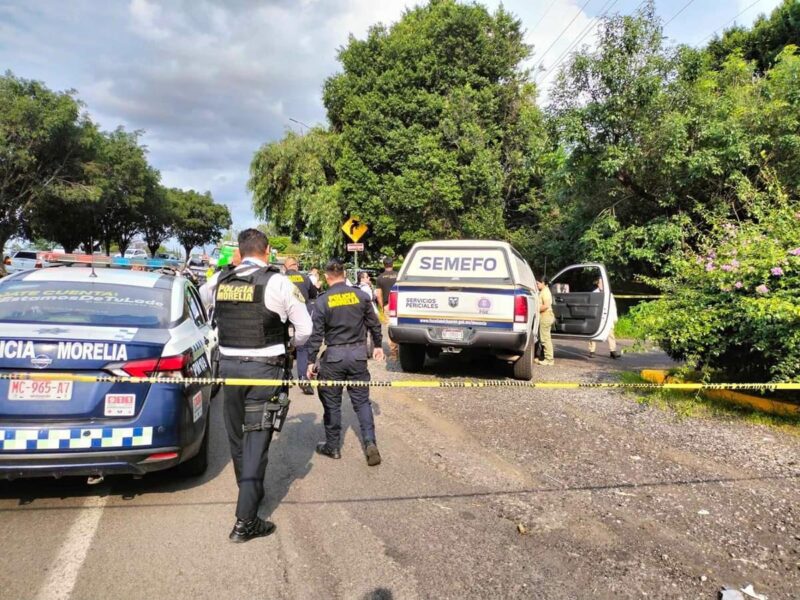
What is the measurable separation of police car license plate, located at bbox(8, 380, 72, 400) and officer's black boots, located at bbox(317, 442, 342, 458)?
2.15 metres

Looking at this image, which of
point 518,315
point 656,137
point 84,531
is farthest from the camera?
point 656,137

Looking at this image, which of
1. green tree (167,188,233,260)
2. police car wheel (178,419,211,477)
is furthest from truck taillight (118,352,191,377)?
green tree (167,188,233,260)

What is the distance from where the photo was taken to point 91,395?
11.1 ft

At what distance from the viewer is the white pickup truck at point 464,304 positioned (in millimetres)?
7453

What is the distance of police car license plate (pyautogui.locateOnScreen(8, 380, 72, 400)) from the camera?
10.8 ft

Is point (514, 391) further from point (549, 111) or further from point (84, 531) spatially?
point (549, 111)

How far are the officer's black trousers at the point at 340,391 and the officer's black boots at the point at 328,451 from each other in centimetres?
3

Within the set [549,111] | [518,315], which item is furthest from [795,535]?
[549,111]

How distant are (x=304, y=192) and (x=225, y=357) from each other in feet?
69.8

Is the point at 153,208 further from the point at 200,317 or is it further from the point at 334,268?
the point at 334,268

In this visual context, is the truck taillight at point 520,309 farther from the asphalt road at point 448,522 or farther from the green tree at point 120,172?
the green tree at point 120,172

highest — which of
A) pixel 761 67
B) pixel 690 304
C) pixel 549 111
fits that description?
pixel 761 67

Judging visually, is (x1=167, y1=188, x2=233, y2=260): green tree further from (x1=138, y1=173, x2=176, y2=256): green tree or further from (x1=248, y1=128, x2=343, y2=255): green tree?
(x1=248, y1=128, x2=343, y2=255): green tree

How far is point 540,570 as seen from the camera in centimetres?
300
